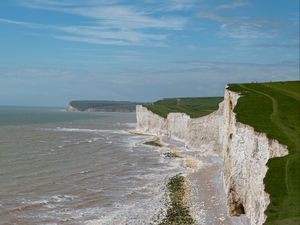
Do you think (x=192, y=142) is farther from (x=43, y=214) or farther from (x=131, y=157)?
(x=43, y=214)

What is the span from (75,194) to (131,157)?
24558 millimetres

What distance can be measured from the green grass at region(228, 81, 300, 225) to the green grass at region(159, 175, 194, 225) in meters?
8.02

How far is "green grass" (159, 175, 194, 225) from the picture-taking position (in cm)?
3064

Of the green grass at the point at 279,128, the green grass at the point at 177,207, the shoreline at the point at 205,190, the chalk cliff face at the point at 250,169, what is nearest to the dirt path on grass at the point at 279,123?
the green grass at the point at 279,128

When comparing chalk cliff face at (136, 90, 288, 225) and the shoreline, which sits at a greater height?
chalk cliff face at (136, 90, 288, 225)

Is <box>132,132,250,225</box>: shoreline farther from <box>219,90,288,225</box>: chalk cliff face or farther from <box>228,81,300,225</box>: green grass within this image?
<box>228,81,300,225</box>: green grass

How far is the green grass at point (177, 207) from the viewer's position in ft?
101

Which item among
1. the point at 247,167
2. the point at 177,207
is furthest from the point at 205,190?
the point at 247,167

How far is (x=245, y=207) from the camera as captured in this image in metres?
29.5

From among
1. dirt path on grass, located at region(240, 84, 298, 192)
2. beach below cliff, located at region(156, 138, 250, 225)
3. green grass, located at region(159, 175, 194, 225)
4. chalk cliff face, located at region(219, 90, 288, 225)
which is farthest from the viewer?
beach below cliff, located at region(156, 138, 250, 225)

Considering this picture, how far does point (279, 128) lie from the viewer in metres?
30.1

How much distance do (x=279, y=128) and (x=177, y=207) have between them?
400 inches

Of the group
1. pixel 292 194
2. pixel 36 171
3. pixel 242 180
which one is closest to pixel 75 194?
pixel 36 171

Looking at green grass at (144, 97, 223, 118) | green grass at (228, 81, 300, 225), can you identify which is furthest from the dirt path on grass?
green grass at (144, 97, 223, 118)
